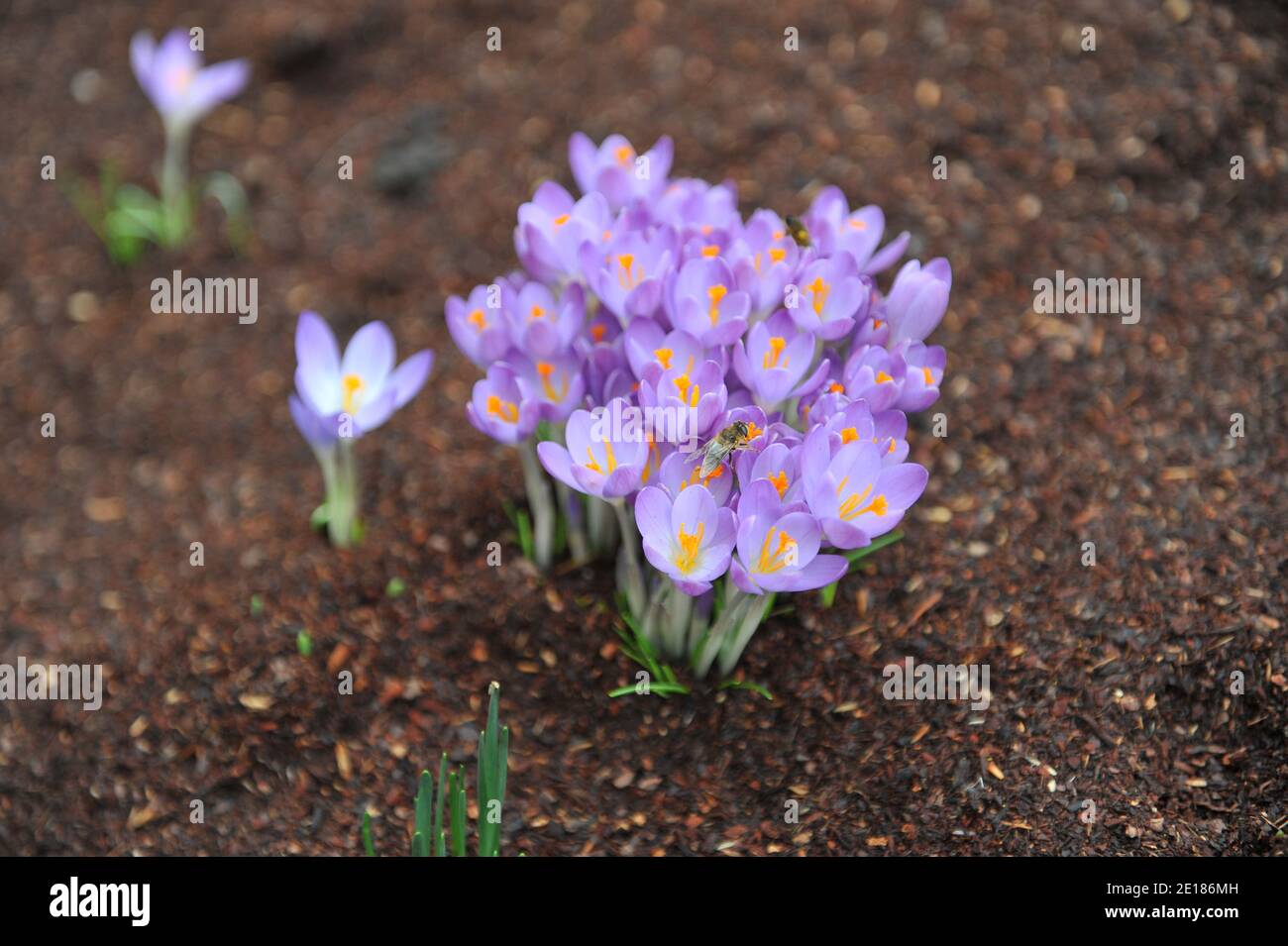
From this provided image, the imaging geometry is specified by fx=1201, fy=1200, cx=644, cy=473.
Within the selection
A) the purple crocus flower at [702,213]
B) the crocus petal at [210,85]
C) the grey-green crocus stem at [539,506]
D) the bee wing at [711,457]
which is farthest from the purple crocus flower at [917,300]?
the crocus petal at [210,85]

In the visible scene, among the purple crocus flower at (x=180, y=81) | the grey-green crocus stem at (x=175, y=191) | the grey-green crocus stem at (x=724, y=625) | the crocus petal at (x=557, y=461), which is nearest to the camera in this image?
the crocus petal at (x=557, y=461)

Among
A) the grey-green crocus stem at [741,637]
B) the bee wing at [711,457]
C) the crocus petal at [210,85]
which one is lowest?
the grey-green crocus stem at [741,637]

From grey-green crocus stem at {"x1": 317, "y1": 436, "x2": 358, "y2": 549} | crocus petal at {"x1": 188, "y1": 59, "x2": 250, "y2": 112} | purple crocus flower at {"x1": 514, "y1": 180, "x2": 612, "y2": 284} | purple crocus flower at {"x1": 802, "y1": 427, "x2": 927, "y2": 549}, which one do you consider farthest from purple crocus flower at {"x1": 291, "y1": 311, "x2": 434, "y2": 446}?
crocus petal at {"x1": 188, "y1": 59, "x2": 250, "y2": 112}

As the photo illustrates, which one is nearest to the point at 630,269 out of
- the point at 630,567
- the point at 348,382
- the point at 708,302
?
the point at 708,302

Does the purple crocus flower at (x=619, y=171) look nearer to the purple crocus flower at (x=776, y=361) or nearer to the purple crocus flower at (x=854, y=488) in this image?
the purple crocus flower at (x=776, y=361)

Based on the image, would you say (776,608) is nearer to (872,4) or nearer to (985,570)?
(985,570)

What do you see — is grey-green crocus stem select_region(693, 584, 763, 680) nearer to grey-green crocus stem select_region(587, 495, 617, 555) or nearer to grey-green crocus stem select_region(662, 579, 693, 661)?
grey-green crocus stem select_region(662, 579, 693, 661)
